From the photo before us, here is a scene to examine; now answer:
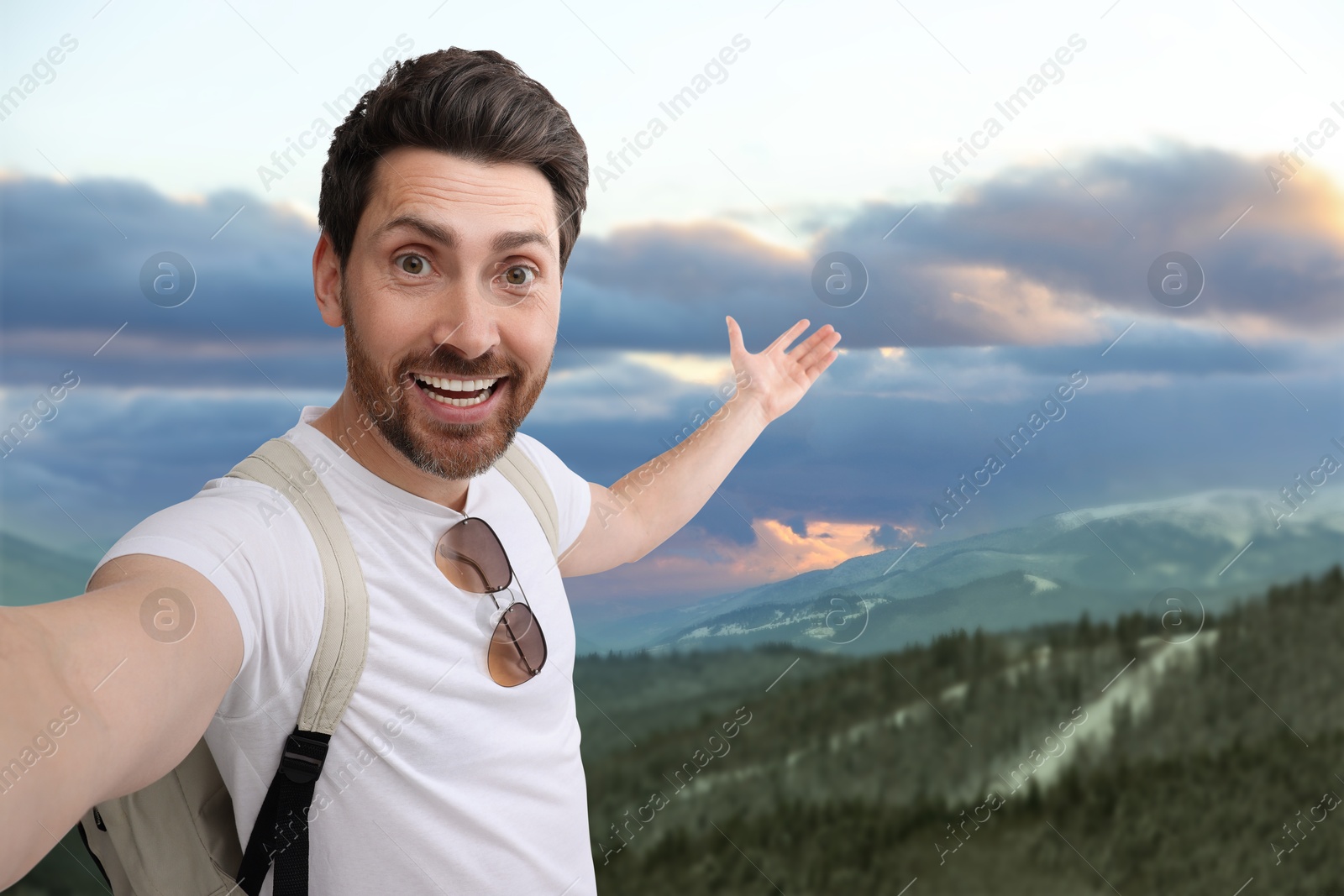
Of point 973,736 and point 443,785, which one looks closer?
point 443,785

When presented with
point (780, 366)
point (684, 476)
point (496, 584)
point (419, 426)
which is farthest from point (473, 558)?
point (780, 366)

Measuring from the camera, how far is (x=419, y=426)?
1.31m

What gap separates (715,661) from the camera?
392 cm

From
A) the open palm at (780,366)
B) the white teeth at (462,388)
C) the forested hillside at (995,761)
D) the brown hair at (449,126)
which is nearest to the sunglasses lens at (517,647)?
the white teeth at (462,388)

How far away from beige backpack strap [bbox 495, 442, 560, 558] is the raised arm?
0.68 metres

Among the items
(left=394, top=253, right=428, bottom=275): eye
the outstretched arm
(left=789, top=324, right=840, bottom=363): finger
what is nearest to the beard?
(left=394, top=253, right=428, bottom=275): eye

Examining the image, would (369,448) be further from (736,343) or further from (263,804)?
(736,343)

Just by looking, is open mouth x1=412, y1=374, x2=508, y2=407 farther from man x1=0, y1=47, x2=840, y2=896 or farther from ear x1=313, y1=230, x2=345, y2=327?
ear x1=313, y1=230, x2=345, y2=327

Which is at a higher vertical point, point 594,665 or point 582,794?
point 594,665

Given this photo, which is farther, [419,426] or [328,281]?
[328,281]

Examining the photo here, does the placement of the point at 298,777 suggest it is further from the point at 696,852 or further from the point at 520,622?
the point at 696,852

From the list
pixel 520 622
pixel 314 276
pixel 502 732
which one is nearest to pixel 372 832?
pixel 502 732

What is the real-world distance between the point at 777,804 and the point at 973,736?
3.48 feet

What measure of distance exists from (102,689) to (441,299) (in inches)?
26.8
